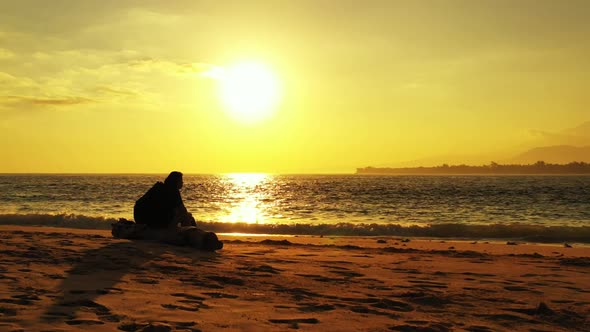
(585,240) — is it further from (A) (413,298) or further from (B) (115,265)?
(B) (115,265)

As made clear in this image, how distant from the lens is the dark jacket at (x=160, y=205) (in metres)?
13.1

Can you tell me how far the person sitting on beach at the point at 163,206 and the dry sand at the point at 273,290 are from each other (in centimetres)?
109

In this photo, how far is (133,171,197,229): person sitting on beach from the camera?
13102 millimetres

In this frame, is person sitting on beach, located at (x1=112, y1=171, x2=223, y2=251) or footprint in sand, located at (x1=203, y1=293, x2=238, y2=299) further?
person sitting on beach, located at (x1=112, y1=171, x2=223, y2=251)

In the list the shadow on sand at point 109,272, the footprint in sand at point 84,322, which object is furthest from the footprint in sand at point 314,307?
the footprint in sand at point 84,322

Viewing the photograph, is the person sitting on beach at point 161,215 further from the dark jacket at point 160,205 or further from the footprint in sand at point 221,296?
the footprint in sand at point 221,296

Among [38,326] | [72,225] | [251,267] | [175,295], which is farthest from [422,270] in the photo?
[72,225]

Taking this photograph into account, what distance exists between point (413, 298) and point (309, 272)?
8.33ft

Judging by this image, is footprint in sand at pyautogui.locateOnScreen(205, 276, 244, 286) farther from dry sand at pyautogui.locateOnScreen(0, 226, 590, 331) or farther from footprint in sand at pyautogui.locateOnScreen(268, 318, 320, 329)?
footprint in sand at pyautogui.locateOnScreen(268, 318, 320, 329)

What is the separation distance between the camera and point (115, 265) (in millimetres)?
9148

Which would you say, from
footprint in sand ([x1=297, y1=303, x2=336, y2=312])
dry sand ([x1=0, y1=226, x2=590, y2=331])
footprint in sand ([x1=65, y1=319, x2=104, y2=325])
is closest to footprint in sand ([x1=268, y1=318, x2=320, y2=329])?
dry sand ([x1=0, y1=226, x2=590, y2=331])

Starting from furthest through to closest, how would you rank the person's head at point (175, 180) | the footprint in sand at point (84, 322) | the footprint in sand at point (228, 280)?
the person's head at point (175, 180) → the footprint in sand at point (228, 280) → the footprint in sand at point (84, 322)

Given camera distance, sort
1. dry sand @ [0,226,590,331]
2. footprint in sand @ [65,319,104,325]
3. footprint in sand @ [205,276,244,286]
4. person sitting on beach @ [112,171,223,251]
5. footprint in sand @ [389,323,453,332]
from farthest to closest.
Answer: person sitting on beach @ [112,171,223,251], footprint in sand @ [205,276,244,286], dry sand @ [0,226,590,331], footprint in sand @ [389,323,453,332], footprint in sand @ [65,319,104,325]

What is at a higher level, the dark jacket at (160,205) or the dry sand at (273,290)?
the dark jacket at (160,205)
